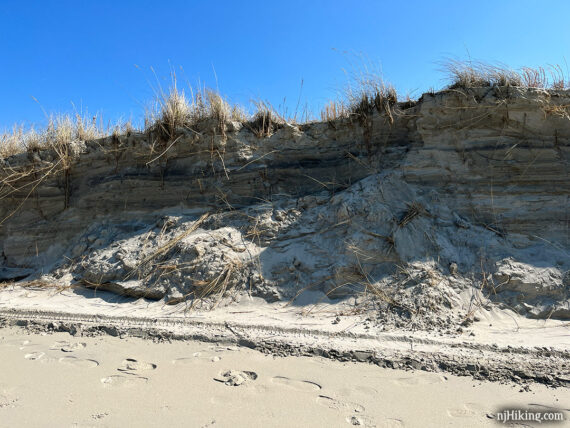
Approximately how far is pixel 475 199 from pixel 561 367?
2185mm

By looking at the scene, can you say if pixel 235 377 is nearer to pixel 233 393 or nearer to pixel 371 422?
pixel 233 393

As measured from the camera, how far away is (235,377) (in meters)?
2.58

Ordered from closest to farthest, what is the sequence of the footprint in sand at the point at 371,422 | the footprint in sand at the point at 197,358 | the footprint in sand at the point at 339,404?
the footprint in sand at the point at 371,422 < the footprint in sand at the point at 339,404 < the footprint in sand at the point at 197,358

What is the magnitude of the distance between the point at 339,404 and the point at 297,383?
35 cm

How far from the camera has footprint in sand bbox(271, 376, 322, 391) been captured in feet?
8.01

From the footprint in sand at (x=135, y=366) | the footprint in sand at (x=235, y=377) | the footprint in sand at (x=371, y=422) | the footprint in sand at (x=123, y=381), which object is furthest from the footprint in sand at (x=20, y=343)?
the footprint in sand at (x=371, y=422)

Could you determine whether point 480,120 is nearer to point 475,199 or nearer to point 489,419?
point 475,199

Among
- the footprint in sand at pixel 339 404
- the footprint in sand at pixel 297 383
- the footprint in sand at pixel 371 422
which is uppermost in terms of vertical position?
the footprint in sand at pixel 297 383

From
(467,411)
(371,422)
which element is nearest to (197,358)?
(371,422)

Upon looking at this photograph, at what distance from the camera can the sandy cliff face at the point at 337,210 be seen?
13.1 ft

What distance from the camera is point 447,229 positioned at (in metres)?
4.29

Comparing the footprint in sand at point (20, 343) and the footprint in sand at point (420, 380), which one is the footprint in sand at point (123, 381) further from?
the footprint in sand at point (420, 380)

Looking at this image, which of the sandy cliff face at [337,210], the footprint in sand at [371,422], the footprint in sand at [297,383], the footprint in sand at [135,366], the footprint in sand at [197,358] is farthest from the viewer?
the sandy cliff face at [337,210]

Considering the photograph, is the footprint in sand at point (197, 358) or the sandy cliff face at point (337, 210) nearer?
the footprint in sand at point (197, 358)
